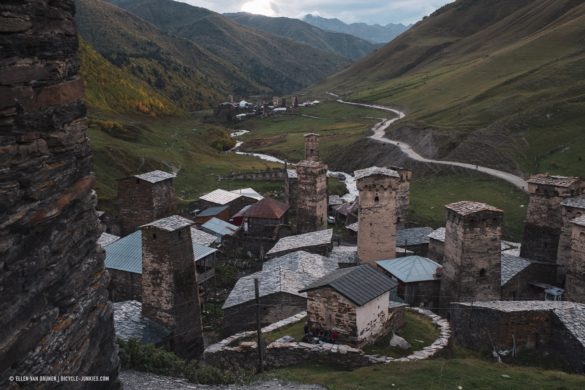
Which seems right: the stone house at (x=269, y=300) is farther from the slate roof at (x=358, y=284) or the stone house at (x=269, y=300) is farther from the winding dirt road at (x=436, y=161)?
the winding dirt road at (x=436, y=161)

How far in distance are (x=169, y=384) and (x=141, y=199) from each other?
2834 cm

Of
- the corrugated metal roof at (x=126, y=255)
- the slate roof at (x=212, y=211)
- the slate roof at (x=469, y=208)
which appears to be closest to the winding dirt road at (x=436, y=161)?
the slate roof at (x=212, y=211)

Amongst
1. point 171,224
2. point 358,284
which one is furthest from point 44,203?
point 358,284

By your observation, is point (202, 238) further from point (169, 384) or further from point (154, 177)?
point (169, 384)

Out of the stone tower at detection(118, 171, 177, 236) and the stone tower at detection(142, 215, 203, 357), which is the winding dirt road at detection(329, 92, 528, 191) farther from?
the stone tower at detection(142, 215, 203, 357)

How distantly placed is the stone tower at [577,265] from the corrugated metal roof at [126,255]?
23551 mm

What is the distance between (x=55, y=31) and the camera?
7.69 metres

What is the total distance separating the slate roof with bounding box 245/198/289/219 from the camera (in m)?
46.0

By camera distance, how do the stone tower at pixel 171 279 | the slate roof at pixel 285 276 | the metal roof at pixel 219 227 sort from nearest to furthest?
the stone tower at pixel 171 279, the slate roof at pixel 285 276, the metal roof at pixel 219 227

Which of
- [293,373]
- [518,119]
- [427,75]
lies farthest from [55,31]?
[427,75]

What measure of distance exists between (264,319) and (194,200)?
31794 mm

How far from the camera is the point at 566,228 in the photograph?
103 feet

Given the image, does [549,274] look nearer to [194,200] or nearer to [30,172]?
[30,172]

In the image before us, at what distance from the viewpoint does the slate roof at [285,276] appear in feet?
88.9
